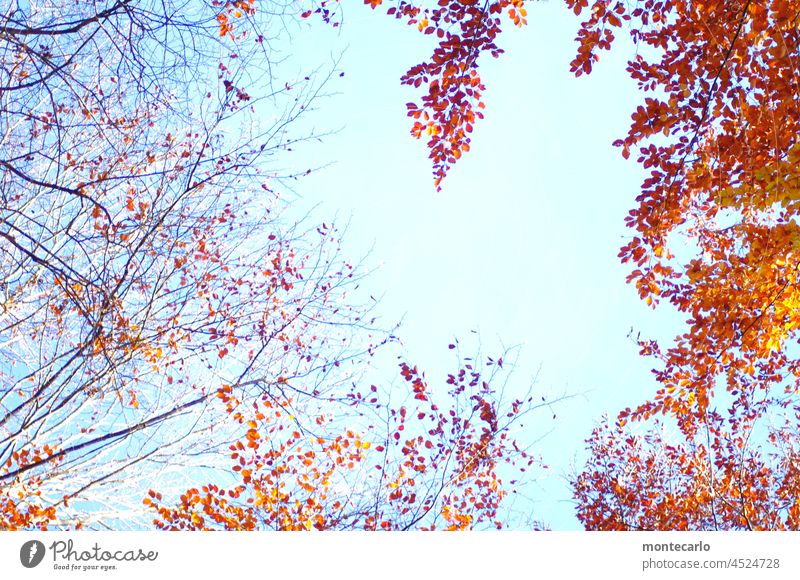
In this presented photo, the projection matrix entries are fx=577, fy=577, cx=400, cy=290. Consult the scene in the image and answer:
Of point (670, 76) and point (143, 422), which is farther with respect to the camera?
point (143, 422)

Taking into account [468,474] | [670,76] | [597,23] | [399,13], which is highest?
[399,13]

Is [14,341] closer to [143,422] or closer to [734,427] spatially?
[143,422]

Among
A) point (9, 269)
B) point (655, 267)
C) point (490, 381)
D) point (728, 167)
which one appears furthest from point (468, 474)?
point (9, 269)

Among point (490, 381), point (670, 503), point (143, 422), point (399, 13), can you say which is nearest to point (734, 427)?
point (670, 503)

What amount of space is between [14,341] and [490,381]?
585 cm

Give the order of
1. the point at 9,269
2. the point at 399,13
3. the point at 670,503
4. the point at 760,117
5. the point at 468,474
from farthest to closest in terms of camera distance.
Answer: the point at 670,503, the point at 468,474, the point at 9,269, the point at 399,13, the point at 760,117

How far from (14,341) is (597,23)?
730 cm

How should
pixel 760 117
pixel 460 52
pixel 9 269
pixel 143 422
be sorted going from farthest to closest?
1. pixel 9 269
2. pixel 143 422
3. pixel 460 52
4. pixel 760 117

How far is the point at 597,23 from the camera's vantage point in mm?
4508

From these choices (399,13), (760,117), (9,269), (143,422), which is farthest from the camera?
(9,269)

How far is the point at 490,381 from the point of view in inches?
278

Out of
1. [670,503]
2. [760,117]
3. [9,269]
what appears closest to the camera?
[760,117]

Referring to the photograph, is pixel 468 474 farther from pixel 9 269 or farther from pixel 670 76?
pixel 9 269

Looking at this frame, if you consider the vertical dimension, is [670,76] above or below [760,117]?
above
